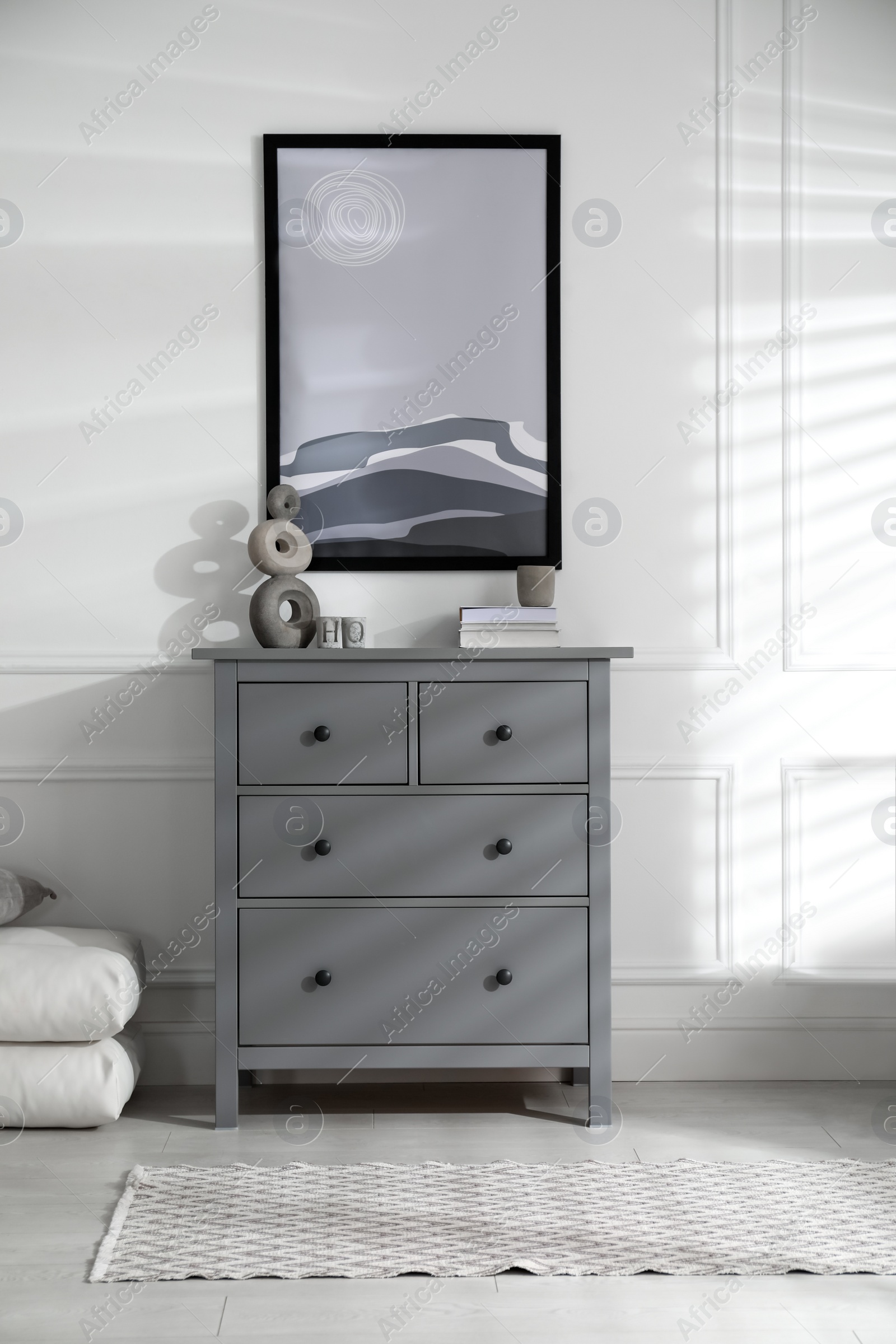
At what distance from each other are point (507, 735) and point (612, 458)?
93 centimetres

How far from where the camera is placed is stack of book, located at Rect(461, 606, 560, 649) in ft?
8.14

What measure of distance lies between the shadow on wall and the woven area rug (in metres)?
1.35

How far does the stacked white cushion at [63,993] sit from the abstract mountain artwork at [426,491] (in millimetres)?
1199

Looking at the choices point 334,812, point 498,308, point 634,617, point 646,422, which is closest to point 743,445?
point 646,422

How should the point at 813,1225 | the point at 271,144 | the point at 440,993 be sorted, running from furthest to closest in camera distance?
the point at 271,144 < the point at 440,993 < the point at 813,1225

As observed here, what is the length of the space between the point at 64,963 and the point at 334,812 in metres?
0.74

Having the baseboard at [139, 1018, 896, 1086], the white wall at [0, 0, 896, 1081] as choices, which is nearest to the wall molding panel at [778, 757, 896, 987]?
the white wall at [0, 0, 896, 1081]

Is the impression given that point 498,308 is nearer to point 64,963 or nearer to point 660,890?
point 660,890

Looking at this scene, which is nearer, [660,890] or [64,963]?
[64,963]

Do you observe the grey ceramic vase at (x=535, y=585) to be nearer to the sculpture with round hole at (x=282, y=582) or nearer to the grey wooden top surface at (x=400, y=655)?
the grey wooden top surface at (x=400, y=655)

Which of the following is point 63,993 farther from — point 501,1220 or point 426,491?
point 426,491

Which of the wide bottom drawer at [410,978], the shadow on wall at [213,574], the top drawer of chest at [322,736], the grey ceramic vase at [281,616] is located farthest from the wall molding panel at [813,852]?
the shadow on wall at [213,574]

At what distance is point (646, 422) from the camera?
2811mm

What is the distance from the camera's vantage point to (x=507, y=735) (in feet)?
7.77
